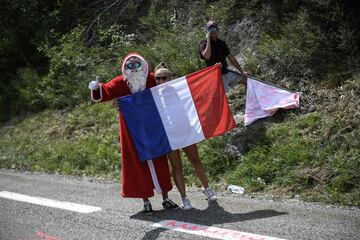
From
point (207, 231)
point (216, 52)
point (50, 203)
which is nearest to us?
point (207, 231)

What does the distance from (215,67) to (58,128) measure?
7.40m

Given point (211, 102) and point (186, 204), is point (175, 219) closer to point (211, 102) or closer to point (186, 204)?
point (186, 204)

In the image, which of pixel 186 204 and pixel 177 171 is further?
Answer: pixel 177 171

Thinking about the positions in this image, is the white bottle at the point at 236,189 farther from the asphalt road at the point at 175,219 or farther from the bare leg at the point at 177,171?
the bare leg at the point at 177,171

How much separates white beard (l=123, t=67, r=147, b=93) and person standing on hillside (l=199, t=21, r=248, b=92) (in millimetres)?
2128

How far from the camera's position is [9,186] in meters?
9.38

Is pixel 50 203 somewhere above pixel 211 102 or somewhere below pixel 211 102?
below

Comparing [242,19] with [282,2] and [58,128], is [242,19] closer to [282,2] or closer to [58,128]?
[282,2]

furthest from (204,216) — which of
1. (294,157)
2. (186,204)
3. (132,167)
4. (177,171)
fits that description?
(294,157)

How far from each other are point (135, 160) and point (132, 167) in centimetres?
9

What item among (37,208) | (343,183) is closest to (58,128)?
(37,208)

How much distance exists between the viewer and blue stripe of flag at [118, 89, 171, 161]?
653 cm

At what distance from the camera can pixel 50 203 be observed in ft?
24.7

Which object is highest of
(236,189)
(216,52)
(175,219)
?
(216,52)
